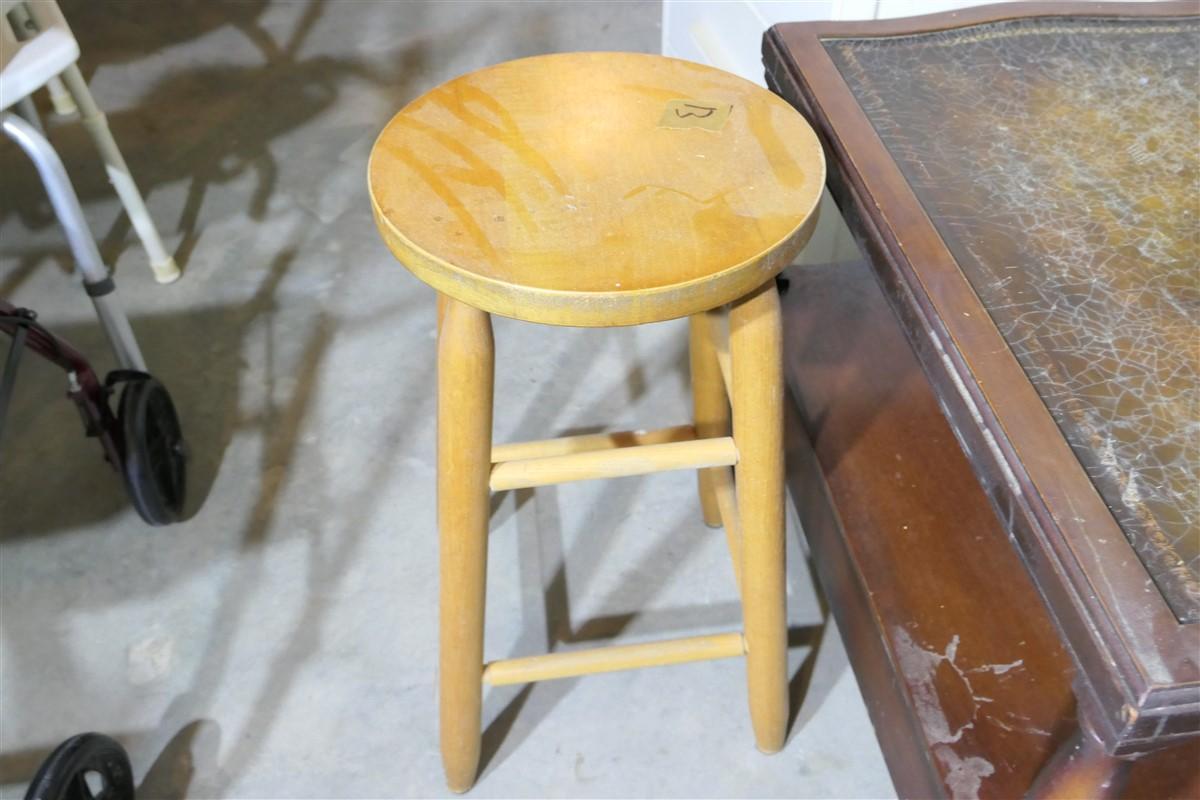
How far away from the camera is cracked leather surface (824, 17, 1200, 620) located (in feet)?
1.77

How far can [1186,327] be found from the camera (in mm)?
625

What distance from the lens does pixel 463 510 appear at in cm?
80

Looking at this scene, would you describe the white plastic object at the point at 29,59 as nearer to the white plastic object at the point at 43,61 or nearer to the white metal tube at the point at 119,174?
the white plastic object at the point at 43,61

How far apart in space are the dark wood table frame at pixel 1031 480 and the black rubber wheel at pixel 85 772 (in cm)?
80

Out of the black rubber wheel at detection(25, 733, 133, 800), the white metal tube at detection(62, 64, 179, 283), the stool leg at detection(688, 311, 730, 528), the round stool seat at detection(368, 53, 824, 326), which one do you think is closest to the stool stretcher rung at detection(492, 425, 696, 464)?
the stool leg at detection(688, 311, 730, 528)

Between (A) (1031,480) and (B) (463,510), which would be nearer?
(A) (1031,480)

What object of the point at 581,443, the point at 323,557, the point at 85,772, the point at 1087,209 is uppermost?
the point at 1087,209

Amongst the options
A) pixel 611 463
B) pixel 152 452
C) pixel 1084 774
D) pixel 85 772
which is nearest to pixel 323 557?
pixel 152 452

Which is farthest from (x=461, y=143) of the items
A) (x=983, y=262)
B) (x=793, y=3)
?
(x=793, y=3)

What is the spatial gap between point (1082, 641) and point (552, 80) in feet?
1.96

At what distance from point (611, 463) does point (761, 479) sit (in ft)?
0.42

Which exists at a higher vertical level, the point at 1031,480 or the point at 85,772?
the point at 1031,480

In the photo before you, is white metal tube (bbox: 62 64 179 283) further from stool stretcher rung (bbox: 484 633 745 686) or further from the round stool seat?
stool stretcher rung (bbox: 484 633 745 686)

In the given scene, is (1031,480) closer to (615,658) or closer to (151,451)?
(615,658)
